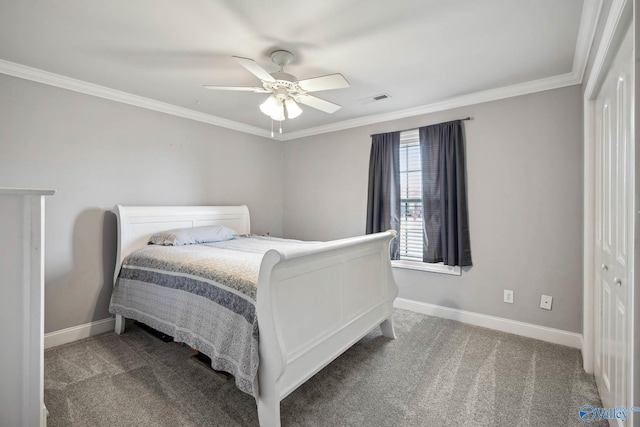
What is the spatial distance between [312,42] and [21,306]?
216 cm

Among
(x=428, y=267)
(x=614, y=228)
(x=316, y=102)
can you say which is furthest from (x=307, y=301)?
(x=428, y=267)

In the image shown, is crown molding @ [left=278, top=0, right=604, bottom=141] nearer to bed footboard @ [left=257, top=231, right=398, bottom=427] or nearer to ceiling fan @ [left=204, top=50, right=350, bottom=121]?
ceiling fan @ [left=204, top=50, right=350, bottom=121]

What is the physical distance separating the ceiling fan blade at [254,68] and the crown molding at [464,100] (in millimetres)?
1972

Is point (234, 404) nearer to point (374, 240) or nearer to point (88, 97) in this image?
point (374, 240)

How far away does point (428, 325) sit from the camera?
3.13 meters

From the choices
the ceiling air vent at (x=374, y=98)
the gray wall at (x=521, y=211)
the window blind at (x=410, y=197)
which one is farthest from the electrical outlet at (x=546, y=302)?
the ceiling air vent at (x=374, y=98)

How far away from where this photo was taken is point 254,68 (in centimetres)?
195

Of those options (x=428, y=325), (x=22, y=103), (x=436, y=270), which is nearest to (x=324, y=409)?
(x=428, y=325)

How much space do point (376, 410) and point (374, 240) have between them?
1213mm

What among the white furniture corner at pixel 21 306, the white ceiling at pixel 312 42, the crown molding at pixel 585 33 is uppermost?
the white ceiling at pixel 312 42

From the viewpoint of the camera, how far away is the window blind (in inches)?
140

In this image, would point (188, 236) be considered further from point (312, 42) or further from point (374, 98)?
point (374, 98)

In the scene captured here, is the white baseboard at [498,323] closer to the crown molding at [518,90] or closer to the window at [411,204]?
the window at [411,204]

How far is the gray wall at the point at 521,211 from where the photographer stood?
2654mm
